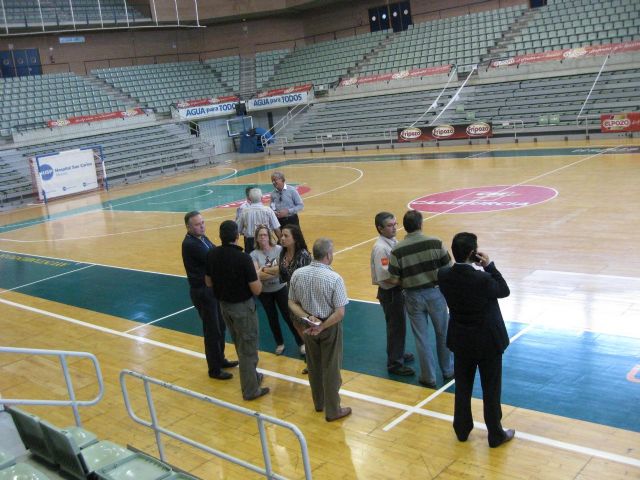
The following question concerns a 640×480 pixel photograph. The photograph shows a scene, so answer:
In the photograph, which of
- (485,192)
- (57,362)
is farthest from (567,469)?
(485,192)

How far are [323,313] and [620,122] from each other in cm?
2156

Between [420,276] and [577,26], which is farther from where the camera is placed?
[577,26]

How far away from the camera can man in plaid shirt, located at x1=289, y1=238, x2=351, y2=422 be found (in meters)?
6.23

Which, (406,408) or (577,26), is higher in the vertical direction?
(577,26)

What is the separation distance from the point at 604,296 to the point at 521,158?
14.4 meters

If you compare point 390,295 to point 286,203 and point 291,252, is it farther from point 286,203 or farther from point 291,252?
point 286,203

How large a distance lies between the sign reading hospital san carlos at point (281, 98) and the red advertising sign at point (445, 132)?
1004 cm

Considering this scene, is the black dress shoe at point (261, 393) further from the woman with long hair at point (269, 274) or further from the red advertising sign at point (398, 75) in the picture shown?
the red advertising sign at point (398, 75)

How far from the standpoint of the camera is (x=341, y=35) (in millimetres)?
44062

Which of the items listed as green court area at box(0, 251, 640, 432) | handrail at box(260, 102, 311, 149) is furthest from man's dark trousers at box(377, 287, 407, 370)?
handrail at box(260, 102, 311, 149)

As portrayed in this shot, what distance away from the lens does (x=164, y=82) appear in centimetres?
4125

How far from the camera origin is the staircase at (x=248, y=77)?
141 feet

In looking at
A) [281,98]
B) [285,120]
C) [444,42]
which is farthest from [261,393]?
[285,120]

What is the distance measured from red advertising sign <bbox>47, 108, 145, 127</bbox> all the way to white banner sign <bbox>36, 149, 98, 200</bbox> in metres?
5.30
